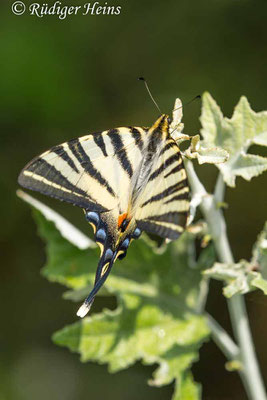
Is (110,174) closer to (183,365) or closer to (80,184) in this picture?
(80,184)

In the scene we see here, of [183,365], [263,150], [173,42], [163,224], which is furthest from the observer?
[173,42]

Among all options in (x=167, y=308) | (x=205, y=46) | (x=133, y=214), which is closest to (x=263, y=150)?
(x=205, y=46)

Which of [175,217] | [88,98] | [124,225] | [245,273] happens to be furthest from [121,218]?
[88,98]

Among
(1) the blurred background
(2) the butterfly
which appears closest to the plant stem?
(2) the butterfly

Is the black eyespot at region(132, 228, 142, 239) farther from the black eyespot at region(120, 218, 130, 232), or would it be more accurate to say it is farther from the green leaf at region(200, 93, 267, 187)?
the green leaf at region(200, 93, 267, 187)

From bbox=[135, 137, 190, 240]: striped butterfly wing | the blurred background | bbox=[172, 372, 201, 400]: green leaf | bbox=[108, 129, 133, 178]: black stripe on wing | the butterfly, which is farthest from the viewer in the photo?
the blurred background

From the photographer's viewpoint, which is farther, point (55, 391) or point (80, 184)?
point (55, 391)

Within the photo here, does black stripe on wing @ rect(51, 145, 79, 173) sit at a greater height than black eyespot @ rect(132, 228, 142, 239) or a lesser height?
greater
